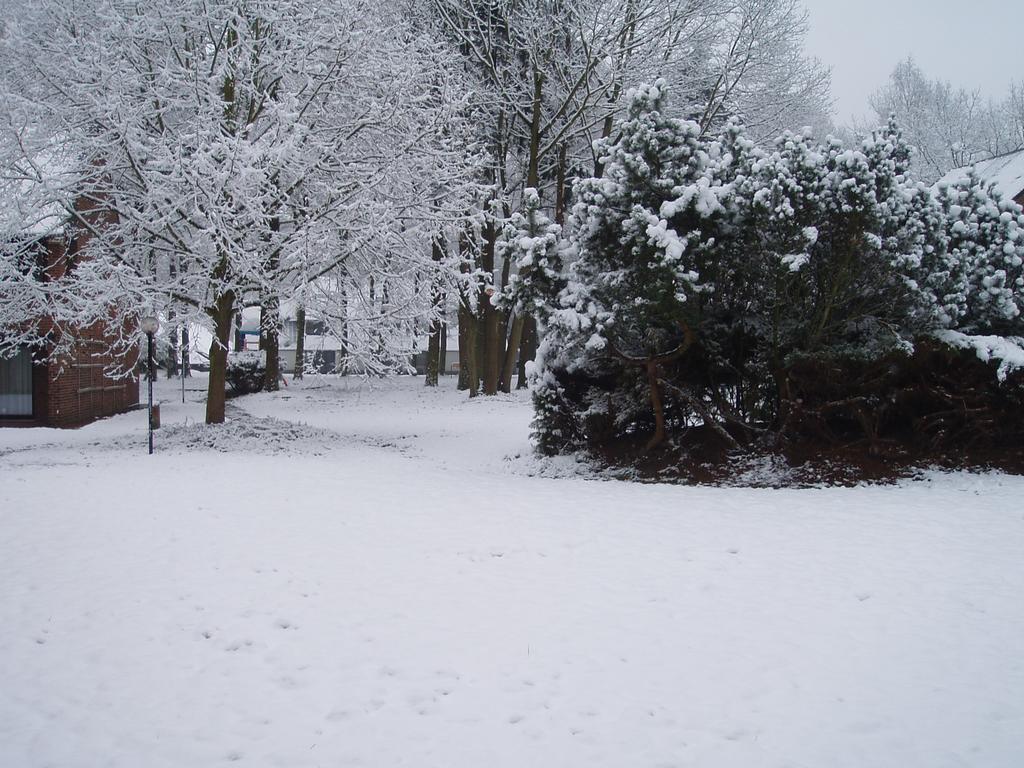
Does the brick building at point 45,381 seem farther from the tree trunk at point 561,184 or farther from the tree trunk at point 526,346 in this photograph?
the tree trunk at point 526,346

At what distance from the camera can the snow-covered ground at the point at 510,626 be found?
3.81 meters

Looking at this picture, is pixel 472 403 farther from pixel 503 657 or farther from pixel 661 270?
pixel 503 657

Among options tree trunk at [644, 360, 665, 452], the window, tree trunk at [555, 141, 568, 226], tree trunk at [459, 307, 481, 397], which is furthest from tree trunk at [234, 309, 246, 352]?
tree trunk at [555, 141, 568, 226]

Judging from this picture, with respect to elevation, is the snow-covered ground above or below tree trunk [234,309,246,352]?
below

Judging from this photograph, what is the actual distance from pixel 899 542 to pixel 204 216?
1003 centimetres

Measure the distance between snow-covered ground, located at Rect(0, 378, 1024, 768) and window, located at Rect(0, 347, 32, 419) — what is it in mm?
9608

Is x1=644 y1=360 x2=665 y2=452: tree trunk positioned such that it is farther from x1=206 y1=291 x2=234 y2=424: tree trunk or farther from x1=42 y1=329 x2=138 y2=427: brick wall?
x1=42 y1=329 x2=138 y2=427: brick wall

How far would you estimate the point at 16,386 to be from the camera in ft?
56.1

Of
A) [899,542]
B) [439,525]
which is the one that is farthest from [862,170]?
[439,525]

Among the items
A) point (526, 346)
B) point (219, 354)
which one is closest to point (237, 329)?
point (219, 354)

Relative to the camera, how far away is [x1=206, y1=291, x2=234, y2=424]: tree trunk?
1359 cm

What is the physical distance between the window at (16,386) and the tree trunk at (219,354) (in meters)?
6.02

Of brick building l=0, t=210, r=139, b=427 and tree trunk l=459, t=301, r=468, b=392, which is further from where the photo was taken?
tree trunk l=459, t=301, r=468, b=392

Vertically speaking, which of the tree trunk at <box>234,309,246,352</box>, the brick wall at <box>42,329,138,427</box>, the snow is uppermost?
→ the tree trunk at <box>234,309,246,352</box>
